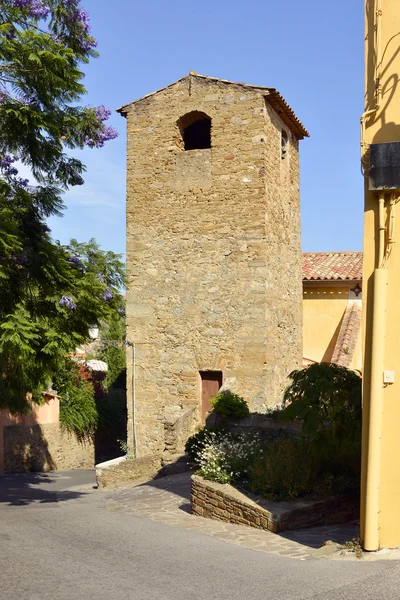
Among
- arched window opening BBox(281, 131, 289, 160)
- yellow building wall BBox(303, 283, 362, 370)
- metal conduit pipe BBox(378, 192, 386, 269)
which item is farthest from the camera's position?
yellow building wall BBox(303, 283, 362, 370)

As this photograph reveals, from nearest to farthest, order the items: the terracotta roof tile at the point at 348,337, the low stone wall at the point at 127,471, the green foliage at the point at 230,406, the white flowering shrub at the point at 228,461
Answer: the white flowering shrub at the point at 228,461
the green foliage at the point at 230,406
the low stone wall at the point at 127,471
the terracotta roof tile at the point at 348,337

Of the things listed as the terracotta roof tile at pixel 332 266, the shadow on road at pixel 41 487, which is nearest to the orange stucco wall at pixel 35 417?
the shadow on road at pixel 41 487

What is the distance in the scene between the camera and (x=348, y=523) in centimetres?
1100

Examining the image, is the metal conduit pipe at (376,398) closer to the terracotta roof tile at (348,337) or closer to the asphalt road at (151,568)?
the asphalt road at (151,568)

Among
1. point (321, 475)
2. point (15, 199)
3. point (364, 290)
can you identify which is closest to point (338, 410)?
point (321, 475)

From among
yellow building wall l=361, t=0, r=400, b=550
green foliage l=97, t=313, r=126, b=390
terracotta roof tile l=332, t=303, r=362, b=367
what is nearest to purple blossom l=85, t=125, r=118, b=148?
yellow building wall l=361, t=0, r=400, b=550

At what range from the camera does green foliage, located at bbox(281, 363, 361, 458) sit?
417 inches

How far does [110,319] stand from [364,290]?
13.9 feet

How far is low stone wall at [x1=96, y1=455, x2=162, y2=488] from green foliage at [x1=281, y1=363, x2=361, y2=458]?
707 centimetres

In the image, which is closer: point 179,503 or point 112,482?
point 179,503

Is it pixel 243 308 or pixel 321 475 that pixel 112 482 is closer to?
pixel 243 308

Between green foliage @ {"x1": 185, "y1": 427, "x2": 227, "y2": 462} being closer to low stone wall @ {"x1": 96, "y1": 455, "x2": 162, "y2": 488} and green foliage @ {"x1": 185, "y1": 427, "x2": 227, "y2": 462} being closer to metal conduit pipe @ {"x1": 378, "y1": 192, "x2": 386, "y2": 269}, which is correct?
low stone wall @ {"x1": 96, "y1": 455, "x2": 162, "y2": 488}

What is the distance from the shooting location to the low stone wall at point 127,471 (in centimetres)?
1712

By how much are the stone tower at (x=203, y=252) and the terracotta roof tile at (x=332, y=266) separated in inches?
166
